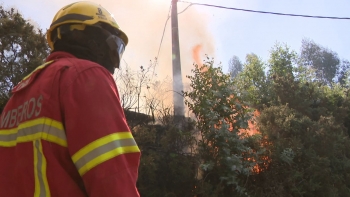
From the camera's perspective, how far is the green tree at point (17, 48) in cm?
718

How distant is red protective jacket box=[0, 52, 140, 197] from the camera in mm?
1369

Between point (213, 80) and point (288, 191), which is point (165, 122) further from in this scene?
point (288, 191)

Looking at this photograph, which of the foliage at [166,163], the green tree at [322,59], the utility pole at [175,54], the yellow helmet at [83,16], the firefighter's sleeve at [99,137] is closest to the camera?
the firefighter's sleeve at [99,137]

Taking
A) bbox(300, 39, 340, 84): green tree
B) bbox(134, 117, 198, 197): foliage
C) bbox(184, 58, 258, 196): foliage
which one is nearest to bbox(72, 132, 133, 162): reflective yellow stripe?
bbox(134, 117, 198, 197): foliage

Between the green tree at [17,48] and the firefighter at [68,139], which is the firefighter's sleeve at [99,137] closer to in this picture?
the firefighter at [68,139]

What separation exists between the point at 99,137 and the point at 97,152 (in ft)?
0.18

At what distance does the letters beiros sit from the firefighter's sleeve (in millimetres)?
114

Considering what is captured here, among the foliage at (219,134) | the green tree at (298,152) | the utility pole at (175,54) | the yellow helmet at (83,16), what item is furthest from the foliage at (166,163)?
the yellow helmet at (83,16)

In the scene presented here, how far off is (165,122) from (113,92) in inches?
229

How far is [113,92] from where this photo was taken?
4.97 feet

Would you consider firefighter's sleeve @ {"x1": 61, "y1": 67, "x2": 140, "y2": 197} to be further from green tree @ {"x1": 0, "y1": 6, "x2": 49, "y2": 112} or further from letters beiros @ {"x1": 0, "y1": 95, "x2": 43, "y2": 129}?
green tree @ {"x1": 0, "y1": 6, "x2": 49, "y2": 112}

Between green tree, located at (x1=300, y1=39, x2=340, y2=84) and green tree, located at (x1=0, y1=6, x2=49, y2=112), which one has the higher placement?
green tree, located at (x1=300, y1=39, x2=340, y2=84)

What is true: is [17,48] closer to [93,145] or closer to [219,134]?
[219,134]

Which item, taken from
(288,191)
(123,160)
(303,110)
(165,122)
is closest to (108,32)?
(123,160)
